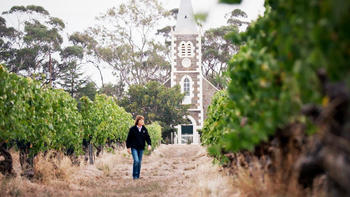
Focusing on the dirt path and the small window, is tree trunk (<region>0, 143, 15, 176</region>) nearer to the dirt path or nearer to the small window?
the dirt path

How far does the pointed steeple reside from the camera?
34.2 m

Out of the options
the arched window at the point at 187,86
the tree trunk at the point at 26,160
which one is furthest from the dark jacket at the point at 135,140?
the arched window at the point at 187,86

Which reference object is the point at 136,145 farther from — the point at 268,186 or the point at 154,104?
the point at 154,104

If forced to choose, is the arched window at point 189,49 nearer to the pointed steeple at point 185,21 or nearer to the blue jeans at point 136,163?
the pointed steeple at point 185,21

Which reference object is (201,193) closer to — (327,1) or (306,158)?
(306,158)

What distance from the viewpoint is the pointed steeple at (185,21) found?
3422 cm

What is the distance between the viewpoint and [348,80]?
1.66 metres

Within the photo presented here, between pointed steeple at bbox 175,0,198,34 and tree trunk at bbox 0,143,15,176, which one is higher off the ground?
pointed steeple at bbox 175,0,198,34

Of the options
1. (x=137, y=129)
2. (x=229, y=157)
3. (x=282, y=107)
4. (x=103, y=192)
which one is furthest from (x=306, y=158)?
(x=137, y=129)

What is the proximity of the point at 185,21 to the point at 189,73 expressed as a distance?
505cm

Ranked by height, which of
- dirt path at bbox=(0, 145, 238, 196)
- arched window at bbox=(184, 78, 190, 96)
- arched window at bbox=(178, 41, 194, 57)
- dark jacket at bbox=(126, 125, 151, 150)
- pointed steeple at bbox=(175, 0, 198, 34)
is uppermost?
pointed steeple at bbox=(175, 0, 198, 34)

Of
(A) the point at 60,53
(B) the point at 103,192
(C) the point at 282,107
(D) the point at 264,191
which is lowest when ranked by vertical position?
(B) the point at 103,192

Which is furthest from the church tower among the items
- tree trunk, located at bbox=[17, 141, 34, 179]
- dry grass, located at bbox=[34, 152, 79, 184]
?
tree trunk, located at bbox=[17, 141, 34, 179]

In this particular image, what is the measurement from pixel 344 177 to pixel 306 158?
2.55ft
